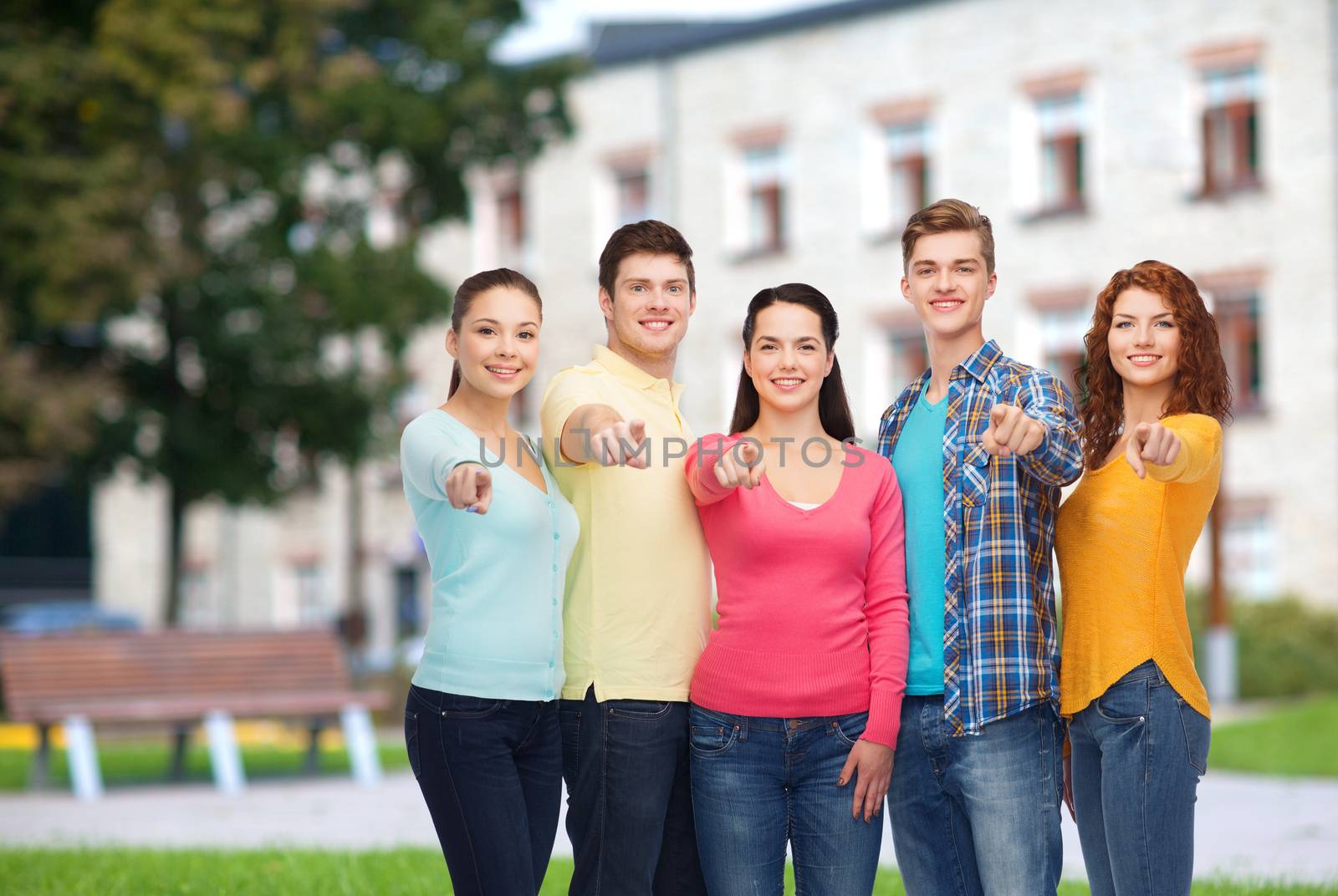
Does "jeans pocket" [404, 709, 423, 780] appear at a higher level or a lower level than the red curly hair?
lower

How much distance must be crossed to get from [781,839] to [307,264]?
16.4 metres

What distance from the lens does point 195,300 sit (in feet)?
66.0

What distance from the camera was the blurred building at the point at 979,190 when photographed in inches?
1004

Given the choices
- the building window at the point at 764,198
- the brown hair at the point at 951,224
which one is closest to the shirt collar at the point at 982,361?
the brown hair at the point at 951,224

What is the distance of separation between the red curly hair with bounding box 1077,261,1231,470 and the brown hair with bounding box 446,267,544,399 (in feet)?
4.64

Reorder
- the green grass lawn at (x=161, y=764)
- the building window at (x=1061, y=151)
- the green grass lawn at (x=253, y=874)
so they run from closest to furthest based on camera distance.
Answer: the green grass lawn at (x=253, y=874), the green grass lawn at (x=161, y=764), the building window at (x=1061, y=151)

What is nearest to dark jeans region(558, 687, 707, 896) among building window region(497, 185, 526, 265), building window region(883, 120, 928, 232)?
building window region(883, 120, 928, 232)

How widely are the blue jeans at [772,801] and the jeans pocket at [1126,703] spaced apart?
22.5 inches

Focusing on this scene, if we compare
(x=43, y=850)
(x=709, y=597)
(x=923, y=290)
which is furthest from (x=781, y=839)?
(x=43, y=850)

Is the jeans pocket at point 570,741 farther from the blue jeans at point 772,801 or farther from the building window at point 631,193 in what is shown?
the building window at point 631,193

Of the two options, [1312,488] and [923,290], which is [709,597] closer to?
[923,290]

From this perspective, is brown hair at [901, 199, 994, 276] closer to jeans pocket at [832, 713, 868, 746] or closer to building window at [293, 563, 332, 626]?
jeans pocket at [832, 713, 868, 746]

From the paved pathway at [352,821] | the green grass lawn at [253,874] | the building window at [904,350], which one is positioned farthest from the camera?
the building window at [904,350]

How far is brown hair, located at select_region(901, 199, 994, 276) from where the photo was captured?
14.1ft
